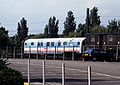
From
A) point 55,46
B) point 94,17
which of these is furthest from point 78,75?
point 94,17

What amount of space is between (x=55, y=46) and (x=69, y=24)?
4541cm

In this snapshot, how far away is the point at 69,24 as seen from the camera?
92062 mm

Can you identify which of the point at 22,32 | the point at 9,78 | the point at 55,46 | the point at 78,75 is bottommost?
the point at 78,75

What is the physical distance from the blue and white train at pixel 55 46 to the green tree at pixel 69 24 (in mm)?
37716

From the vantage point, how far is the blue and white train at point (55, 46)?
155ft

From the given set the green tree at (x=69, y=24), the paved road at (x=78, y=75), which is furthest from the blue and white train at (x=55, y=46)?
the green tree at (x=69, y=24)

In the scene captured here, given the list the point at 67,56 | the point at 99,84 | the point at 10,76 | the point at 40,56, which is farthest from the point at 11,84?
the point at 40,56

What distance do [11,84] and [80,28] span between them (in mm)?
81281

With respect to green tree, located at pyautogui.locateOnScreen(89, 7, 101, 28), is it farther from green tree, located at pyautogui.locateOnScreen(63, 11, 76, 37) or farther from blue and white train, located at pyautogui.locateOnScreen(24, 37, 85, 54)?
blue and white train, located at pyautogui.locateOnScreen(24, 37, 85, 54)

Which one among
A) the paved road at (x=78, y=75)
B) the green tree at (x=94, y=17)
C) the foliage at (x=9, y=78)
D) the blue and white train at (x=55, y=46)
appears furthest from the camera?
the green tree at (x=94, y=17)

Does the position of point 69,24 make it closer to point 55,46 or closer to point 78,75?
point 55,46

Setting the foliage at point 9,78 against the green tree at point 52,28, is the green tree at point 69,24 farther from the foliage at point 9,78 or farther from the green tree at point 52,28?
the foliage at point 9,78

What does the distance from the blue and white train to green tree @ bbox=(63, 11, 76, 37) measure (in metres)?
37.7

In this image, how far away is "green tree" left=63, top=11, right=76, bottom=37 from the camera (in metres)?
90.5
